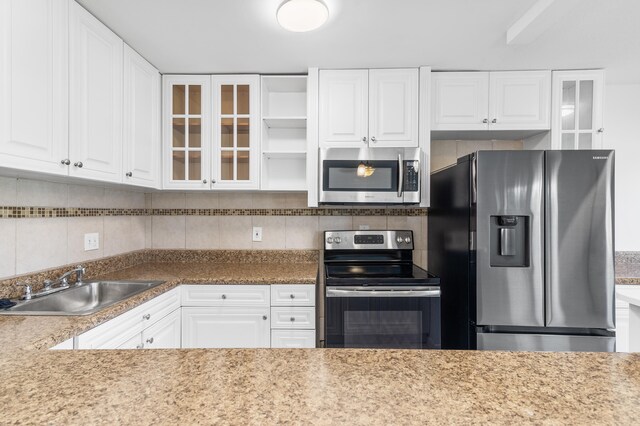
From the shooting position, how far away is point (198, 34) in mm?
1786

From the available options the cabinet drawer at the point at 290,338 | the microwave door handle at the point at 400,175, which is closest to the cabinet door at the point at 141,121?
the cabinet drawer at the point at 290,338

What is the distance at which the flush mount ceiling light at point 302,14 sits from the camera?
1.45 m

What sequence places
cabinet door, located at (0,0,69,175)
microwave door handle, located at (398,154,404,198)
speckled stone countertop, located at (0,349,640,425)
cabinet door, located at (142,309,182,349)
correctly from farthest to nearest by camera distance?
1. microwave door handle, located at (398,154,404,198)
2. cabinet door, located at (142,309,182,349)
3. cabinet door, located at (0,0,69,175)
4. speckled stone countertop, located at (0,349,640,425)

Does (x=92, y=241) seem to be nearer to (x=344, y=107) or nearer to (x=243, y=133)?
(x=243, y=133)

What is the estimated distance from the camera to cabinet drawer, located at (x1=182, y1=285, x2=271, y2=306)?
1982 millimetres

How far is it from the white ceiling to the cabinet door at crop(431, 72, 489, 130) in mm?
A: 77

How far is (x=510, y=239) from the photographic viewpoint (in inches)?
69.0

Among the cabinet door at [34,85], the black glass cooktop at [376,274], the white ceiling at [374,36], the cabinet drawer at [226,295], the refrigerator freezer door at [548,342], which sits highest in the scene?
the white ceiling at [374,36]

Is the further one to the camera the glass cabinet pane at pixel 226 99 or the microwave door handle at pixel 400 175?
the glass cabinet pane at pixel 226 99

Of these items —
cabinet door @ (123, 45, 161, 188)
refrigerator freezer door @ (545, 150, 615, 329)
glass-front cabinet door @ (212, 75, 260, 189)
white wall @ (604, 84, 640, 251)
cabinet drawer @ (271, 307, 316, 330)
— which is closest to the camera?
refrigerator freezer door @ (545, 150, 615, 329)

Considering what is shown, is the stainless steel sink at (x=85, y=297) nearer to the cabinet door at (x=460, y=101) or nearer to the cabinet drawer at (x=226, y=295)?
the cabinet drawer at (x=226, y=295)

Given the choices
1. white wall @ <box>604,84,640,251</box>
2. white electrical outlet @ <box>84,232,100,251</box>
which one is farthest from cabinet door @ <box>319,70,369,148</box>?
white wall @ <box>604,84,640,251</box>

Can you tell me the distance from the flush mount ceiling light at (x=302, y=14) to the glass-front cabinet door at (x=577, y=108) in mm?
1734

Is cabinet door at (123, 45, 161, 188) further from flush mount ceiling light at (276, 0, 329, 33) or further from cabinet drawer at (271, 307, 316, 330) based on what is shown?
cabinet drawer at (271, 307, 316, 330)
